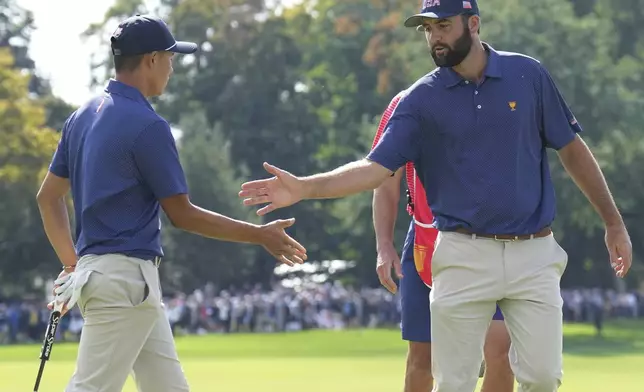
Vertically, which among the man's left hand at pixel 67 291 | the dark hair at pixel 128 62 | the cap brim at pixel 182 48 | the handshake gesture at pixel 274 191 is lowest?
the man's left hand at pixel 67 291

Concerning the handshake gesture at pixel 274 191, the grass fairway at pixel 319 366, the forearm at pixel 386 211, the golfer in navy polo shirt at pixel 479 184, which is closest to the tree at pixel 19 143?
the grass fairway at pixel 319 366

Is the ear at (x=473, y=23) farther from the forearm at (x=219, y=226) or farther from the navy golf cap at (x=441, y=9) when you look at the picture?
the forearm at (x=219, y=226)

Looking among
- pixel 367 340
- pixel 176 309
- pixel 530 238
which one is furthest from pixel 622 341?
pixel 530 238

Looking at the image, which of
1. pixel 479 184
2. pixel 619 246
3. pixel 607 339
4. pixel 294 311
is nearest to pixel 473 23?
pixel 479 184

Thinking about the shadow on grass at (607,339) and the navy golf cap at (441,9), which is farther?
the shadow on grass at (607,339)

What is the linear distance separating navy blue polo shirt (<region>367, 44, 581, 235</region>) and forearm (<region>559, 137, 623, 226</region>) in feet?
0.63

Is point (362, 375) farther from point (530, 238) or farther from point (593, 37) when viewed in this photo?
point (593, 37)

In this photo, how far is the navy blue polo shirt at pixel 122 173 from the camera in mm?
7406

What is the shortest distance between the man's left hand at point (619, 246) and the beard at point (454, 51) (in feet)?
4.05

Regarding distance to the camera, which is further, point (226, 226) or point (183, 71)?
point (183, 71)

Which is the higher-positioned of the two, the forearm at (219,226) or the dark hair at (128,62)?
the dark hair at (128,62)

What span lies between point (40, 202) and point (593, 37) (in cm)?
4153

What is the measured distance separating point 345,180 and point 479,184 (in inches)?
26.7

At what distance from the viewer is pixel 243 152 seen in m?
71.2
